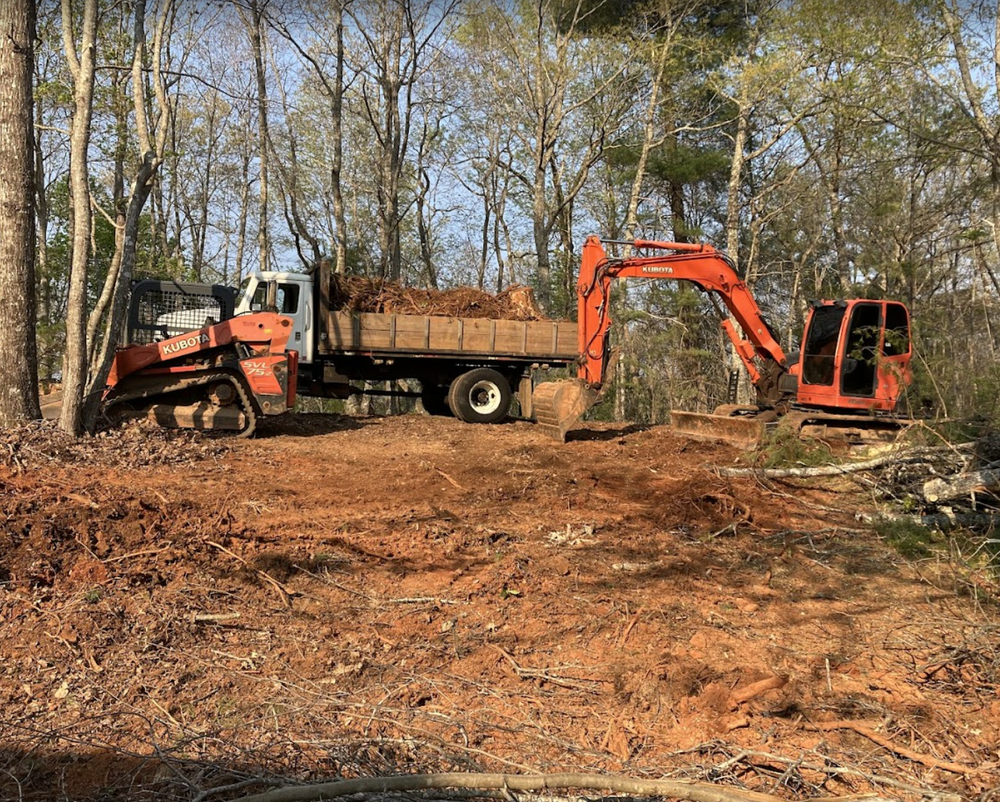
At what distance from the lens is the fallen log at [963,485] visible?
5.83 meters

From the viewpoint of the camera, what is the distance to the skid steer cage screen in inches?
448

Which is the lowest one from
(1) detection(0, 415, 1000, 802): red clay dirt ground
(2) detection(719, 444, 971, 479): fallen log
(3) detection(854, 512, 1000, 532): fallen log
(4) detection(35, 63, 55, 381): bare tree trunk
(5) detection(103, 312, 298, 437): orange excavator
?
(1) detection(0, 415, 1000, 802): red clay dirt ground

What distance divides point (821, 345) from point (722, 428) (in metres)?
2.03

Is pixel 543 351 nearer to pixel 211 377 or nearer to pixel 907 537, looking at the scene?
pixel 211 377

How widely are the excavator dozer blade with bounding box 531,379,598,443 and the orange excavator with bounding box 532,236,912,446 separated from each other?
0.6 inches

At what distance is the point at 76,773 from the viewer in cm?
269

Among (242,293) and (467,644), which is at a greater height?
(242,293)

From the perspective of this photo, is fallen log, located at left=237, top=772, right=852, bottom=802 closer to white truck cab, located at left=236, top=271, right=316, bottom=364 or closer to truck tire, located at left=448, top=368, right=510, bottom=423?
white truck cab, located at left=236, top=271, right=316, bottom=364

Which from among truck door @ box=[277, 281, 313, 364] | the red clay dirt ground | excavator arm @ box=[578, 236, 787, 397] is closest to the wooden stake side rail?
truck door @ box=[277, 281, 313, 364]

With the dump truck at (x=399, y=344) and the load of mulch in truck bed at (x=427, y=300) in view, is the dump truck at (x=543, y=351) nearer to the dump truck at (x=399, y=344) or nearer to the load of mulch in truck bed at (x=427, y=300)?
the dump truck at (x=399, y=344)

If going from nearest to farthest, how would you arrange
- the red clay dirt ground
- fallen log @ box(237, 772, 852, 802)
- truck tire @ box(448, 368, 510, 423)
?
fallen log @ box(237, 772, 852, 802), the red clay dirt ground, truck tire @ box(448, 368, 510, 423)

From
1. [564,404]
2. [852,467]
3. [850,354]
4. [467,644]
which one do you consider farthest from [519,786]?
[850,354]

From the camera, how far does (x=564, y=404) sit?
1153cm

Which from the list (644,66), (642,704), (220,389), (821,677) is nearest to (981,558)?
(821,677)
